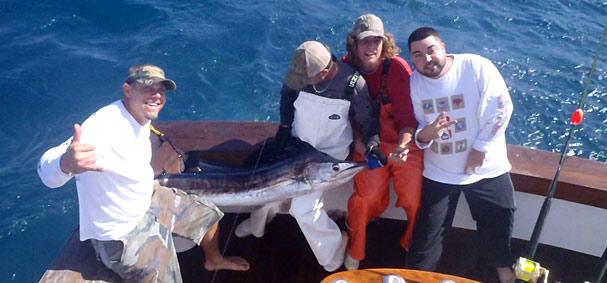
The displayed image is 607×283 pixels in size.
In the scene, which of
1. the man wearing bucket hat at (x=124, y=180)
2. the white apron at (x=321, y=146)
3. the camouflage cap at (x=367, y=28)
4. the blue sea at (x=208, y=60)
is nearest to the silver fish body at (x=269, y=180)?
the white apron at (x=321, y=146)

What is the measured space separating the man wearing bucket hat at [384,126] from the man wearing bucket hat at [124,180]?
1040 mm

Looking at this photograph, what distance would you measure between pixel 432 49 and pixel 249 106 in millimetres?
3681

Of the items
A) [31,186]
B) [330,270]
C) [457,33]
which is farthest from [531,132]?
[31,186]

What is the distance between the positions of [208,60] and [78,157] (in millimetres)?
4723

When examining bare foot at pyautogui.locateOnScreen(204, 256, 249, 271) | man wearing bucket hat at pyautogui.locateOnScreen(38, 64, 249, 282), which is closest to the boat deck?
bare foot at pyautogui.locateOnScreen(204, 256, 249, 271)

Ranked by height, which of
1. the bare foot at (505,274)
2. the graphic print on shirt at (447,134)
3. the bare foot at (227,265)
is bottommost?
the bare foot at (227,265)

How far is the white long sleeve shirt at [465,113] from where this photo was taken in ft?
8.00

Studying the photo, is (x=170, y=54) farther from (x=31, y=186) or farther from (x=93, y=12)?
(x=31, y=186)

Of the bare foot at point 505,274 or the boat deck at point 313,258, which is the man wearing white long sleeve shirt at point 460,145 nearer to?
the bare foot at point 505,274

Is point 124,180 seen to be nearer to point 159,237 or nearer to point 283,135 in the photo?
point 159,237

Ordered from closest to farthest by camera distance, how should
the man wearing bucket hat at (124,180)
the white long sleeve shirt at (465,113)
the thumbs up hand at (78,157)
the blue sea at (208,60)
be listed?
the thumbs up hand at (78,157)
the man wearing bucket hat at (124,180)
the white long sleeve shirt at (465,113)
the blue sea at (208,60)

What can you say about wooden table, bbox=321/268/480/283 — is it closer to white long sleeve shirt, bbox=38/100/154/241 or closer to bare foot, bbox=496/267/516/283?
bare foot, bbox=496/267/516/283

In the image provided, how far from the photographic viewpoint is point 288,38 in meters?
6.91

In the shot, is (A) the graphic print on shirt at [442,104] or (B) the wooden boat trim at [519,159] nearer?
(A) the graphic print on shirt at [442,104]
